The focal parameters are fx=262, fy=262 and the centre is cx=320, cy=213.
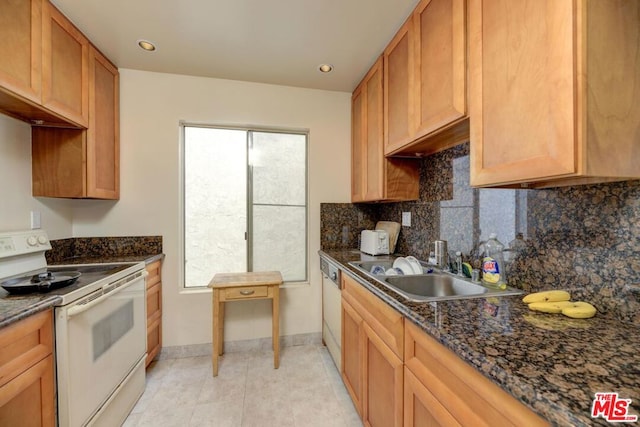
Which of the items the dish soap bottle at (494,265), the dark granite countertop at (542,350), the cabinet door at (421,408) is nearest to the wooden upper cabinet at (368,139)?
the dish soap bottle at (494,265)

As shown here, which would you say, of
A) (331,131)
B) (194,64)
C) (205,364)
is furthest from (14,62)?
(205,364)

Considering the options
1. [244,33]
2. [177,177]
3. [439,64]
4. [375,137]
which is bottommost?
[177,177]

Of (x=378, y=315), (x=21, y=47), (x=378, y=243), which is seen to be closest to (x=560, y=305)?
(x=378, y=315)

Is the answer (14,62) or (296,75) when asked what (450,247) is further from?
(14,62)

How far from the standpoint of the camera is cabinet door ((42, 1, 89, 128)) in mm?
1494

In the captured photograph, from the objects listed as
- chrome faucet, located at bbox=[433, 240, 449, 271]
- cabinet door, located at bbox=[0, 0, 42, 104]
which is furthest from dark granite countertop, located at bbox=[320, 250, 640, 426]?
cabinet door, located at bbox=[0, 0, 42, 104]

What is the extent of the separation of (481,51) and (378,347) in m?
1.35

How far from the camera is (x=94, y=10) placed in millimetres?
1581

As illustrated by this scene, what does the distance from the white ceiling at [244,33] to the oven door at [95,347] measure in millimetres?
1648

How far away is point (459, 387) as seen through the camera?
2.41 ft

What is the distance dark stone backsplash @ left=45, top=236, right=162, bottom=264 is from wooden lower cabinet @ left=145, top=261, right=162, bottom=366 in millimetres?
178

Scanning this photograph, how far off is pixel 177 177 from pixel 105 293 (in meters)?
1.17

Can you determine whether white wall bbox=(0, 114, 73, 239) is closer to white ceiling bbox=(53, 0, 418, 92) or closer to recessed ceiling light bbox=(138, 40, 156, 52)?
white ceiling bbox=(53, 0, 418, 92)

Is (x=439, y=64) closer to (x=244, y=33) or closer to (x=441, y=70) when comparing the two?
(x=441, y=70)
